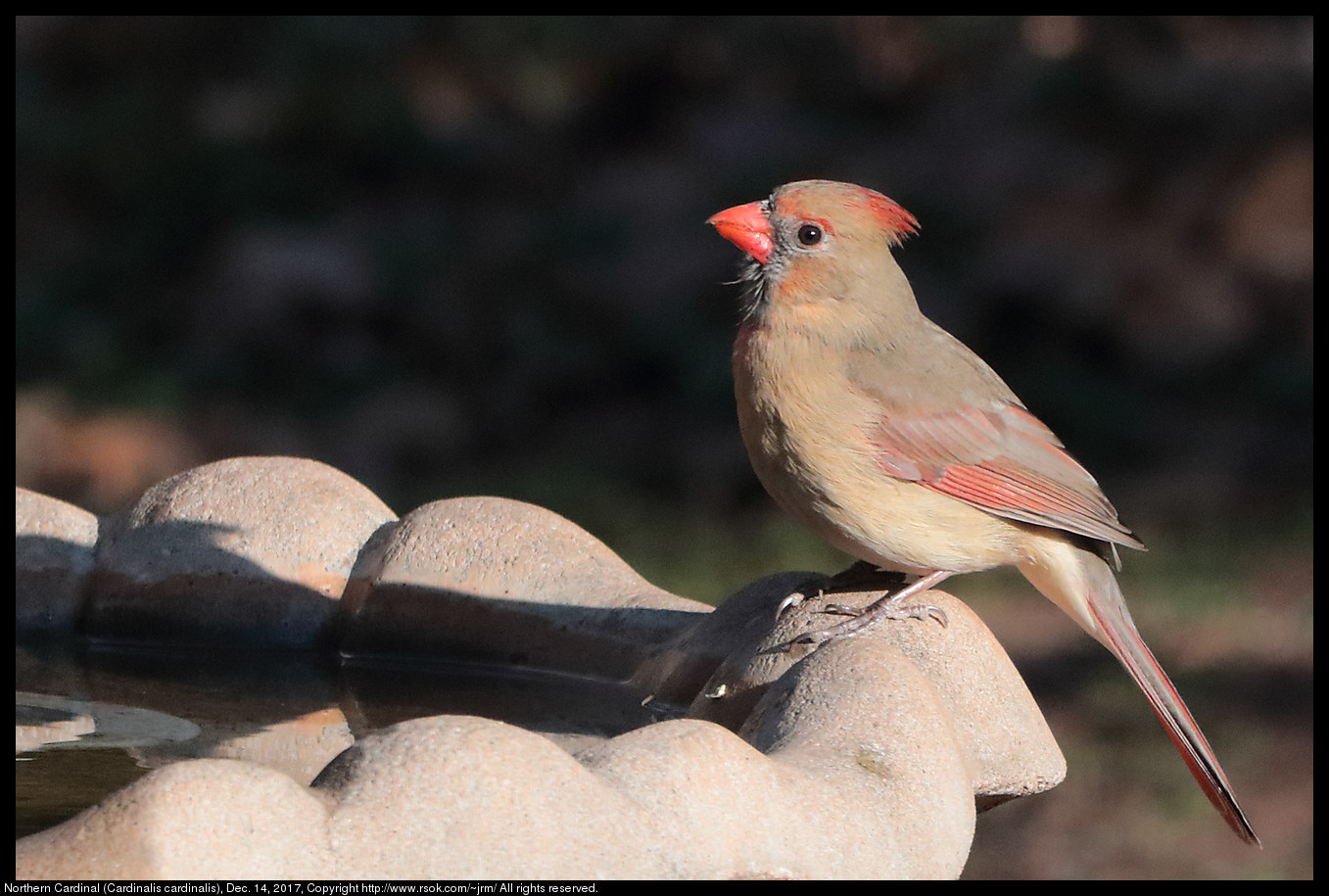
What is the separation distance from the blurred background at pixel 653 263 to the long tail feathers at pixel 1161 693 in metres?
2.10

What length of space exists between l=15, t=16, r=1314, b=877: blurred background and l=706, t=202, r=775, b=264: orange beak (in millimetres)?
2686

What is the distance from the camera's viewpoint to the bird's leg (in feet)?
9.70

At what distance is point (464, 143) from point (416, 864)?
8.80 meters

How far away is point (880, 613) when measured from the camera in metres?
3.08

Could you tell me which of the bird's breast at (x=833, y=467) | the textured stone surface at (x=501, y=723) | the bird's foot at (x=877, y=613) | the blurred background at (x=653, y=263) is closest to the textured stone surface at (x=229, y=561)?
the textured stone surface at (x=501, y=723)

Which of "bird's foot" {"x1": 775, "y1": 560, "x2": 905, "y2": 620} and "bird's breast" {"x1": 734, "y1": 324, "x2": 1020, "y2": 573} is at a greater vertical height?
"bird's breast" {"x1": 734, "y1": 324, "x2": 1020, "y2": 573}

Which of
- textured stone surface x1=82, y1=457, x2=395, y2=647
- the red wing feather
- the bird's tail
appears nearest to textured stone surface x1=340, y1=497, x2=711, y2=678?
textured stone surface x1=82, y1=457, x2=395, y2=647

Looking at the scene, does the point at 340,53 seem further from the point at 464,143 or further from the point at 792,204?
the point at 792,204

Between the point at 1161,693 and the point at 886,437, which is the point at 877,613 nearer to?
the point at 886,437

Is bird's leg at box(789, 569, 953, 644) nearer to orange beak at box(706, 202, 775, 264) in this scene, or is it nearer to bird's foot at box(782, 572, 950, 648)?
bird's foot at box(782, 572, 950, 648)
